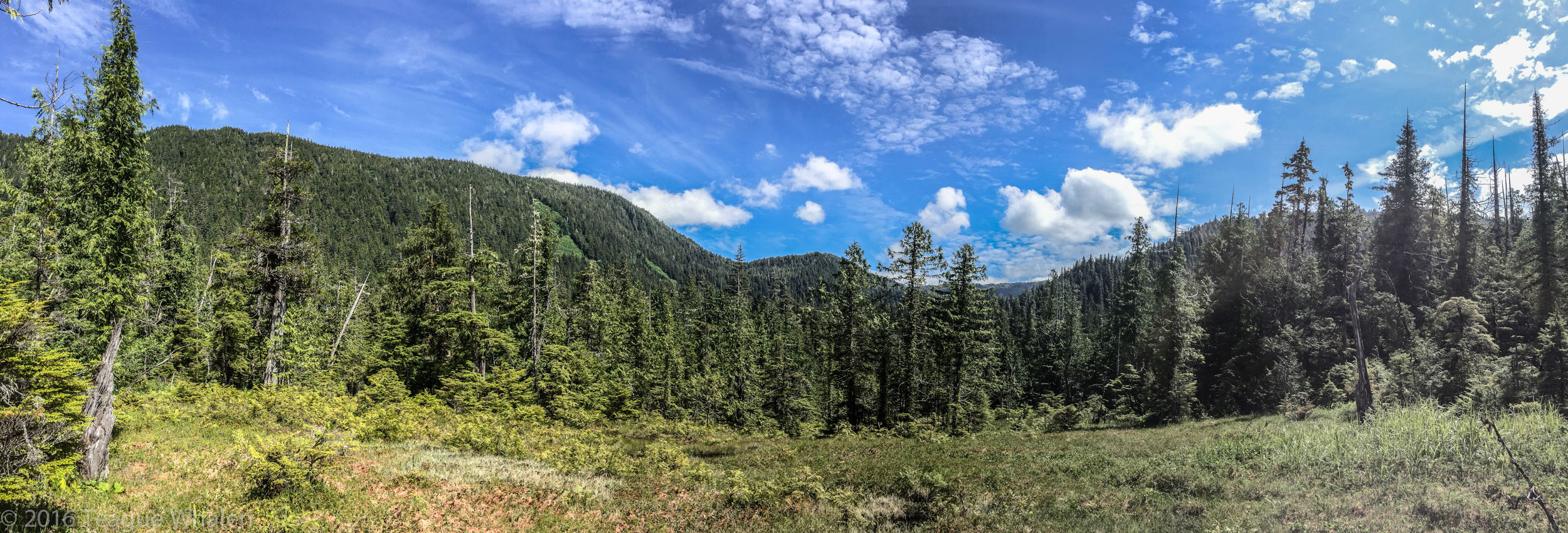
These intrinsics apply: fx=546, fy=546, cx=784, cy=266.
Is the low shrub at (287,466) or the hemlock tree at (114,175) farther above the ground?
the hemlock tree at (114,175)

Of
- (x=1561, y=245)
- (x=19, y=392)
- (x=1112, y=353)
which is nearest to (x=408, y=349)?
(x=19, y=392)

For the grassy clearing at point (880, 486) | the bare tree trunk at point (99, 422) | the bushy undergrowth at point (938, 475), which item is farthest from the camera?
the bushy undergrowth at point (938, 475)

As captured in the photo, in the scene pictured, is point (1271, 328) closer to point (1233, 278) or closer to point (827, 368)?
point (1233, 278)

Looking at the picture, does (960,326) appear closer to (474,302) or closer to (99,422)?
(474,302)

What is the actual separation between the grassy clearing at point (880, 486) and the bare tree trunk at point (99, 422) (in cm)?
48

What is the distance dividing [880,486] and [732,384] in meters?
30.5

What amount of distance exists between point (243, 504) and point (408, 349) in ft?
77.3

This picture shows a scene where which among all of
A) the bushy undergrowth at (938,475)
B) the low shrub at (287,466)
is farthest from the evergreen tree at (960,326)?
the low shrub at (287,466)

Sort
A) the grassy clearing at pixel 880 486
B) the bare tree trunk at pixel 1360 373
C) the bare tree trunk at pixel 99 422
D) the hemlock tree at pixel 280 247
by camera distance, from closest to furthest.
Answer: the grassy clearing at pixel 880 486 → the bare tree trunk at pixel 99 422 → the bare tree trunk at pixel 1360 373 → the hemlock tree at pixel 280 247

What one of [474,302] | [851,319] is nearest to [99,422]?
[474,302]

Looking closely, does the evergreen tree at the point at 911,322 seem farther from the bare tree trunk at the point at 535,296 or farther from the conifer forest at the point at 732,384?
the bare tree trunk at the point at 535,296

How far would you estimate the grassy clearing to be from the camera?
32.3 ft

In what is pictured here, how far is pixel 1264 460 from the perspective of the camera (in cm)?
1464

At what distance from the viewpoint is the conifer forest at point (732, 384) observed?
10383mm
